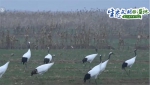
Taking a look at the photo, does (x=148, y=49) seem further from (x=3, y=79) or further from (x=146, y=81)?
(x=3, y=79)

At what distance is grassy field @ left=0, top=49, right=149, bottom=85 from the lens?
39.5ft

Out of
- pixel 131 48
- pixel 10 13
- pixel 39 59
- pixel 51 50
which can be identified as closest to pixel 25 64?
pixel 39 59

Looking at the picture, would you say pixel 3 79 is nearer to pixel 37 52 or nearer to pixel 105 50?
pixel 37 52

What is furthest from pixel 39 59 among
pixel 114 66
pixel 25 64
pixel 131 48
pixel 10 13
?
pixel 10 13

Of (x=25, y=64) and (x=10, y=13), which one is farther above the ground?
(x=10, y=13)

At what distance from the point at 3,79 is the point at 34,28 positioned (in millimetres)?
14231

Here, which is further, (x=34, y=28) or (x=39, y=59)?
(x=34, y=28)

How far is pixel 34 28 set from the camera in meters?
26.4

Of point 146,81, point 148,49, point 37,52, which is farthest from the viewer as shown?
point 148,49

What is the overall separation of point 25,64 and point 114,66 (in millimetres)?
3584

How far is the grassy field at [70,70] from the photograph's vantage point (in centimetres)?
1203

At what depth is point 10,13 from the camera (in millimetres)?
31750

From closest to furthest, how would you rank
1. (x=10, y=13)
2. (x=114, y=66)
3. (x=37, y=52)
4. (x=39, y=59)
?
(x=114, y=66), (x=39, y=59), (x=37, y=52), (x=10, y=13)

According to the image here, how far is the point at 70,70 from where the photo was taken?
1416 centimetres
